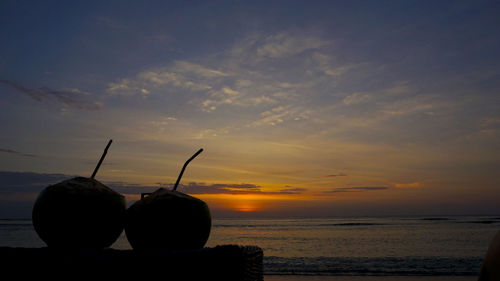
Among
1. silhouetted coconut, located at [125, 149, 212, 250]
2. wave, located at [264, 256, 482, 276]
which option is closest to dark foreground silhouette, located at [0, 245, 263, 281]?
silhouetted coconut, located at [125, 149, 212, 250]

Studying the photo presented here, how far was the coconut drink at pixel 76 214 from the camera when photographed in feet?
4.24

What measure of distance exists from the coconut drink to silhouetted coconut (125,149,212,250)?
0.09 metres

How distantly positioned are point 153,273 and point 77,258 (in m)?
0.25

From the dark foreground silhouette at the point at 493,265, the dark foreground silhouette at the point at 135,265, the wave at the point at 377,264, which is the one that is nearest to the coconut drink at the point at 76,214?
the dark foreground silhouette at the point at 135,265

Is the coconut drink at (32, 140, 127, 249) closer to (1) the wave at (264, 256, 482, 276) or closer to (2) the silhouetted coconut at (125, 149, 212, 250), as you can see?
(2) the silhouetted coconut at (125, 149, 212, 250)

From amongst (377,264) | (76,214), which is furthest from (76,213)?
(377,264)

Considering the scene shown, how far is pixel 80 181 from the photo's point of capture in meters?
1.35

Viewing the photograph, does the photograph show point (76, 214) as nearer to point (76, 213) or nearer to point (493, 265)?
point (76, 213)

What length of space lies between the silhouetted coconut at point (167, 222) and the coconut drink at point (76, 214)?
0.09m

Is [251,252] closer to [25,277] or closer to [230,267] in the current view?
[230,267]

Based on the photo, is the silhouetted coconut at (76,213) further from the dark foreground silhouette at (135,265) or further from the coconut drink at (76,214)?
the dark foreground silhouette at (135,265)

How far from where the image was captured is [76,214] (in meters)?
1.29

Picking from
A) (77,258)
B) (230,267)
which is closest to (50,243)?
(77,258)

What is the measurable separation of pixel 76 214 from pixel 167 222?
33 cm
